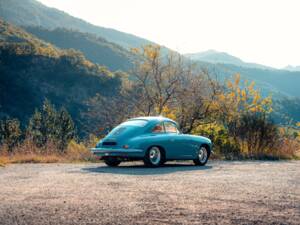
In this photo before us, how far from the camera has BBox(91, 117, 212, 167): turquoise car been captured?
1314 cm

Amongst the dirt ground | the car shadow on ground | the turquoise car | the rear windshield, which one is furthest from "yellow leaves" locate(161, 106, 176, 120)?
the dirt ground

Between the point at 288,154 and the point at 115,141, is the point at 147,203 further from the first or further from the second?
the point at 288,154

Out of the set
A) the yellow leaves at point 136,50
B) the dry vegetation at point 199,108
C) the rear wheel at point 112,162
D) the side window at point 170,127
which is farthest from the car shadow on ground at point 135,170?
the yellow leaves at point 136,50

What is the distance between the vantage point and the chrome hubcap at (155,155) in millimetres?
13453

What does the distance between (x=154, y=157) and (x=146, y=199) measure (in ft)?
21.6

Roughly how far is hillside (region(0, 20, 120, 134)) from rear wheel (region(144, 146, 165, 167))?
7948 centimetres

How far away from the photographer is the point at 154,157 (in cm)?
1357

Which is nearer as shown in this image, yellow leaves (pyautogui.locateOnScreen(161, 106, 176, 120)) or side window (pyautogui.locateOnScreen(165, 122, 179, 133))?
side window (pyautogui.locateOnScreen(165, 122, 179, 133))

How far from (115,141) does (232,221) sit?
26.6 feet

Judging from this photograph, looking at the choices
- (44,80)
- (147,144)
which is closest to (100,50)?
(44,80)

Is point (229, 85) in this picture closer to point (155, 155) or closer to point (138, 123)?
point (138, 123)

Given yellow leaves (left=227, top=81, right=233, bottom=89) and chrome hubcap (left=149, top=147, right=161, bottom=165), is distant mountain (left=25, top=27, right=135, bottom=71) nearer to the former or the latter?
yellow leaves (left=227, top=81, right=233, bottom=89)

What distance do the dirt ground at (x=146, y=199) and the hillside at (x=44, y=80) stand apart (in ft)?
274

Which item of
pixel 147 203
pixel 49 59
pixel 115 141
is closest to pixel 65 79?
pixel 49 59
